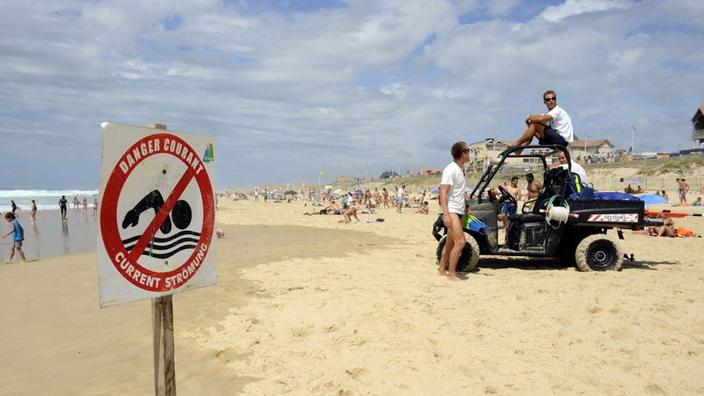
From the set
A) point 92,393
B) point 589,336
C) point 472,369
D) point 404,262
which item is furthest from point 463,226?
point 92,393

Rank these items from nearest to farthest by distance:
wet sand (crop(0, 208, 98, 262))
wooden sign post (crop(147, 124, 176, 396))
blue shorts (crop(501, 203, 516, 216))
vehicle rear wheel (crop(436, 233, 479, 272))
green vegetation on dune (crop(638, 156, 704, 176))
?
wooden sign post (crop(147, 124, 176, 396)) → vehicle rear wheel (crop(436, 233, 479, 272)) → blue shorts (crop(501, 203, 516, 216)) → wet sand (crop(0, 208, 98, 262)) → green vegetation on dune (crop(638, 156, 704, 176))

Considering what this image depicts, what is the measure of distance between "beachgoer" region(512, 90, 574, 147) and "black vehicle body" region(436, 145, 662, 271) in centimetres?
16

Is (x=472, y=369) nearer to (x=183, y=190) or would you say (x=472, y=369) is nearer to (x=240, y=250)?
(x=183, y=190)

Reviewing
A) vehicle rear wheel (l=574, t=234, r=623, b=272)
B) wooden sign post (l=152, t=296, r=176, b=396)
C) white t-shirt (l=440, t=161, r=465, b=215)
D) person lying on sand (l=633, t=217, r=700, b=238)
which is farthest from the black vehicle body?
wooden sign post (l=152, t=296, r=176, b=396)

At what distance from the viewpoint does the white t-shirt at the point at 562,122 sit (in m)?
7.20

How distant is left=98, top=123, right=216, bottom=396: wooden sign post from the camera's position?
1.91m

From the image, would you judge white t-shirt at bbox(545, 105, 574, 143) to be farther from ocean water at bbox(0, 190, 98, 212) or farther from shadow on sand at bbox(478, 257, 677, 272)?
ocean water at bbox(0, 190, 98, 212)

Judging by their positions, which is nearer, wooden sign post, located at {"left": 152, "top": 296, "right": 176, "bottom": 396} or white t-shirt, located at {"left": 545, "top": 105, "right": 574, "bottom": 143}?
wooden sign post, located at {"left": 152, "top": 296, "right": 176, "bottom": 396}

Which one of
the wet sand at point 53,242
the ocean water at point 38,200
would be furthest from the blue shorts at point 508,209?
the ocean water at point 38,200

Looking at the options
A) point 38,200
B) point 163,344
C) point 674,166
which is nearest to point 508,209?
point 163,344

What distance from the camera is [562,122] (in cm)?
722

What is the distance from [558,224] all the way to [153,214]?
627 cm

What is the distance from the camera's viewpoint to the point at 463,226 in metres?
7.04

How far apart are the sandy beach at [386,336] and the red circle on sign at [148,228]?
1709 mm
